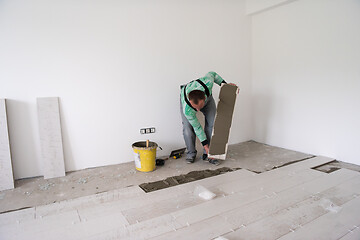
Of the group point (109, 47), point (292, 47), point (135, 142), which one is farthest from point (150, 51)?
point (292, 47)

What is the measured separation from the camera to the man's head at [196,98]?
2.72 metres

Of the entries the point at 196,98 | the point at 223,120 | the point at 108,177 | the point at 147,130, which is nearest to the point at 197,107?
the point at 196,98

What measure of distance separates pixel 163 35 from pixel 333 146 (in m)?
2.76

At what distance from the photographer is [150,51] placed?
342 cm

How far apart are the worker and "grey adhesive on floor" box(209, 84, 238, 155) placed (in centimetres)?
13

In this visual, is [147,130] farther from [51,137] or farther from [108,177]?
[51,137]

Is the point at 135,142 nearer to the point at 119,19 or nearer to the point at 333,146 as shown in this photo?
the point at 119,19

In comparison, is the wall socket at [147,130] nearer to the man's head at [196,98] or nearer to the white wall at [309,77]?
the man's head at [196,98]

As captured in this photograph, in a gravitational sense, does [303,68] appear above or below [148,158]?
above

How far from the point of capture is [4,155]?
2.68 metres

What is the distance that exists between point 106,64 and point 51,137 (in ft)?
3.65

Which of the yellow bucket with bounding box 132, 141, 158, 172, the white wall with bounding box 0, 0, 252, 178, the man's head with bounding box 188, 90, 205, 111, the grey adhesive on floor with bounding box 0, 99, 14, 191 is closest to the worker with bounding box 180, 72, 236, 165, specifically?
the man's head with bounding box 188, 90, 205, 111

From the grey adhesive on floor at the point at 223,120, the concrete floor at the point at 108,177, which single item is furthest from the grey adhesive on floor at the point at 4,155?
the grey adhesive on floor at the point at 223,120

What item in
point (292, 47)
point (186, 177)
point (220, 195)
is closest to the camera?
point (220, 195)
